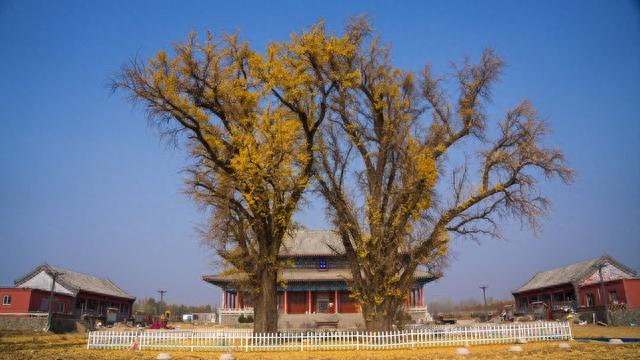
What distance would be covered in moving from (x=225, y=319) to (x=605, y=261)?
36272 millimetres

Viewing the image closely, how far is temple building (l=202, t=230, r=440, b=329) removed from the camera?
4303 centimetres

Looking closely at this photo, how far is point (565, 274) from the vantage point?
164 ft

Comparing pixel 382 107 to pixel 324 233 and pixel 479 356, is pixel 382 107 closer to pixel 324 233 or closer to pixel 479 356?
pixel 479 356

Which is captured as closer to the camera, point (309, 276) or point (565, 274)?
point (309, 276)

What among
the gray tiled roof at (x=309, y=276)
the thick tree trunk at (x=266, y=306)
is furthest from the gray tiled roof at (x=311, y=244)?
the thick tree trunk at (x=266, y=306)

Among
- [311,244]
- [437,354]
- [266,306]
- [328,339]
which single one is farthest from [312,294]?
[437,354]

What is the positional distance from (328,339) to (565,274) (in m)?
38.3

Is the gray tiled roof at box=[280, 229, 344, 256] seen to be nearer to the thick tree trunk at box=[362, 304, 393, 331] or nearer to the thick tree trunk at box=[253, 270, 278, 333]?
the thick tree trunk at box=[253, 270, 278, 333]

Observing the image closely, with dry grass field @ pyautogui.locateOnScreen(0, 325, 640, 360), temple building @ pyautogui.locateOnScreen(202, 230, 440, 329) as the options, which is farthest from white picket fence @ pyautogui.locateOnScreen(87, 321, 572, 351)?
temple building @ pyautogui.locateOnScreen(202, 230, 440, 329)

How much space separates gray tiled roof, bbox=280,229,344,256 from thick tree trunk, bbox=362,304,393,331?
2201 centimetres

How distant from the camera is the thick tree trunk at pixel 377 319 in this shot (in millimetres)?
21422

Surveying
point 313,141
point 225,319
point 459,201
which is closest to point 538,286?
point 225,319

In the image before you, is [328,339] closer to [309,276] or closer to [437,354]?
[437,354]

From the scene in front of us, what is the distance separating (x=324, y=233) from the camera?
48562 mm
